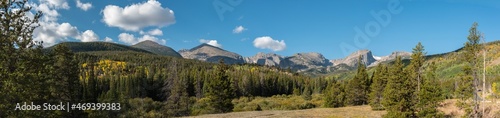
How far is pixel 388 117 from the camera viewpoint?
37938 mm

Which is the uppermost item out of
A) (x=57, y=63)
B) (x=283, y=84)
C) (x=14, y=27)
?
(x=14, y=27)

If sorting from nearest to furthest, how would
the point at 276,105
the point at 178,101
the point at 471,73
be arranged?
1. the point at 471,73
2. the point at 178,101
3. the point at 276,105

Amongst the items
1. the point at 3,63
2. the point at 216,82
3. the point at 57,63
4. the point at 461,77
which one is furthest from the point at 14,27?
the point at 216,82

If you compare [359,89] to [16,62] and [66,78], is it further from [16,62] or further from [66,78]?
[16,62]

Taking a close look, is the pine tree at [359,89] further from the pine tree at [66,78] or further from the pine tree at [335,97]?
the pine tree at [66,78]

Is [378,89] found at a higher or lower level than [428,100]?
lower

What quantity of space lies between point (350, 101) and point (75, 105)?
6017 centimetres

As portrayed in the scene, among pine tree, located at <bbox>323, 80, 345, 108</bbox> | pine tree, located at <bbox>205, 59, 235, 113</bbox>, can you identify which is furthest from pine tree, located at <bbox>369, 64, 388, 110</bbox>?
pine tree, located at <bbox>205, 59, 235, 113</bbox>

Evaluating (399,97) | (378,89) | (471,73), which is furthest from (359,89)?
(471,73)

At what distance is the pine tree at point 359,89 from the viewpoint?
7681 cm

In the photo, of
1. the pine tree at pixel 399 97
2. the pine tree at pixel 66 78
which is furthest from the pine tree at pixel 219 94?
the pine tree at pixel 399 97

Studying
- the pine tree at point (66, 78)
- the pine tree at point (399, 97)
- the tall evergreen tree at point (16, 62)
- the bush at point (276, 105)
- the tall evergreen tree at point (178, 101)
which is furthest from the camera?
the bush at point (276, 105)

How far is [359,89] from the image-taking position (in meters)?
78.8

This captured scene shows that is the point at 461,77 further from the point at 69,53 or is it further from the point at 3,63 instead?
the point at 69,53
